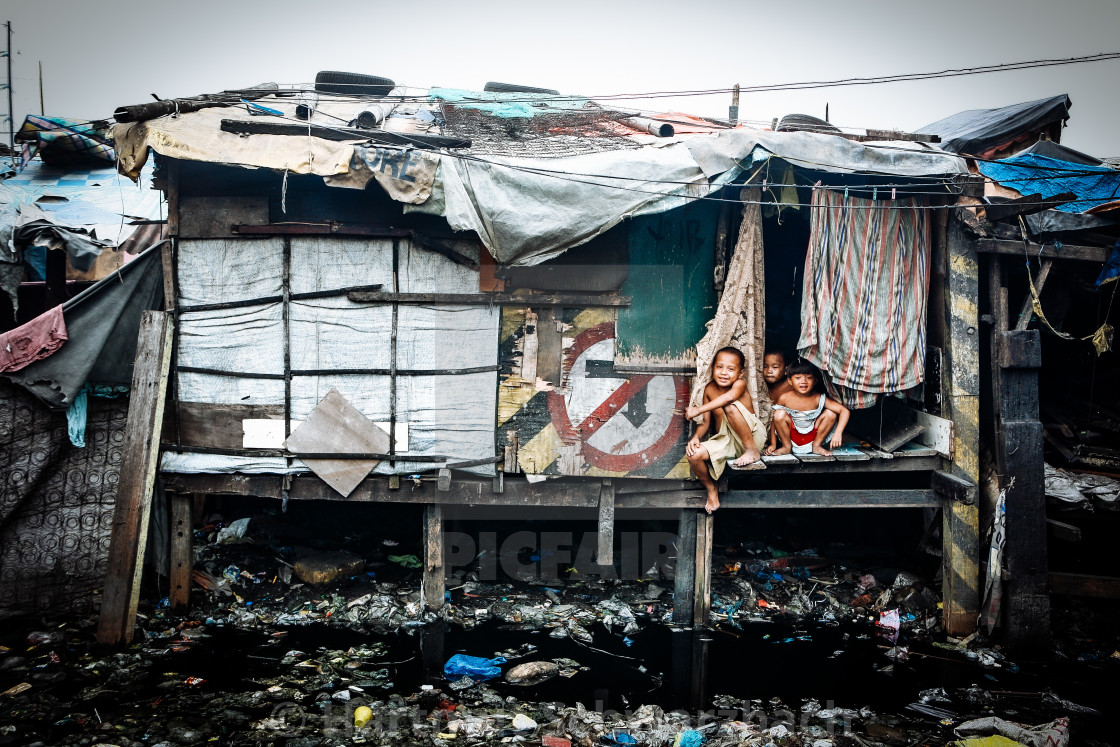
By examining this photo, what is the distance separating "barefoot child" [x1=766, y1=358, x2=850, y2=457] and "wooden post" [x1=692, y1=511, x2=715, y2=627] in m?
0.92

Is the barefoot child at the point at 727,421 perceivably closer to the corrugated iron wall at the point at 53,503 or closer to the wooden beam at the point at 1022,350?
the wooden beam at the point at 1022,350

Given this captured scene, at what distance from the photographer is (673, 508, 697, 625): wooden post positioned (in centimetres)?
710

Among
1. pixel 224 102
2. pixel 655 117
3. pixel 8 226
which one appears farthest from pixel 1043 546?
pixel 8 226

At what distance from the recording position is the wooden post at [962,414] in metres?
6.75

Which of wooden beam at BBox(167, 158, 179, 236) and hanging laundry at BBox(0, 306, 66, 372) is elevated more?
wooden beam at BBox(167, 158, 179, 236)

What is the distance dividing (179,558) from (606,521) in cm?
397

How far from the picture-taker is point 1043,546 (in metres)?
6.61

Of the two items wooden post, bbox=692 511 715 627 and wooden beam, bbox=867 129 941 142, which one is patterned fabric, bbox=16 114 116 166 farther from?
wooden beam, bbox=867 129 941 142

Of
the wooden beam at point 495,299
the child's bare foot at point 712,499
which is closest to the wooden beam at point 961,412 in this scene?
the child's bare foot at point 712,499

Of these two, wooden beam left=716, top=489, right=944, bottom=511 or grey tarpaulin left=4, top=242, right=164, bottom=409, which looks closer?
grey tarpaulin left=4, top=242, right=164, bottom=409

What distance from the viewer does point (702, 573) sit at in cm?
712

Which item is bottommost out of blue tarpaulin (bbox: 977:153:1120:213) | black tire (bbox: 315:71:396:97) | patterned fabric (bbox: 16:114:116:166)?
blue tarpaulin (bbox: 977:153:1120:213)

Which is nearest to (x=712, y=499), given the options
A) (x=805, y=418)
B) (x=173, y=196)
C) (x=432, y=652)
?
(x=805, y=418)

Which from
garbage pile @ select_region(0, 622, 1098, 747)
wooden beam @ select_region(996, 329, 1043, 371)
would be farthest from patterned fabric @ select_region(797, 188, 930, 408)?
garbage pile @ select_region(0, 622, 1098, 747)
